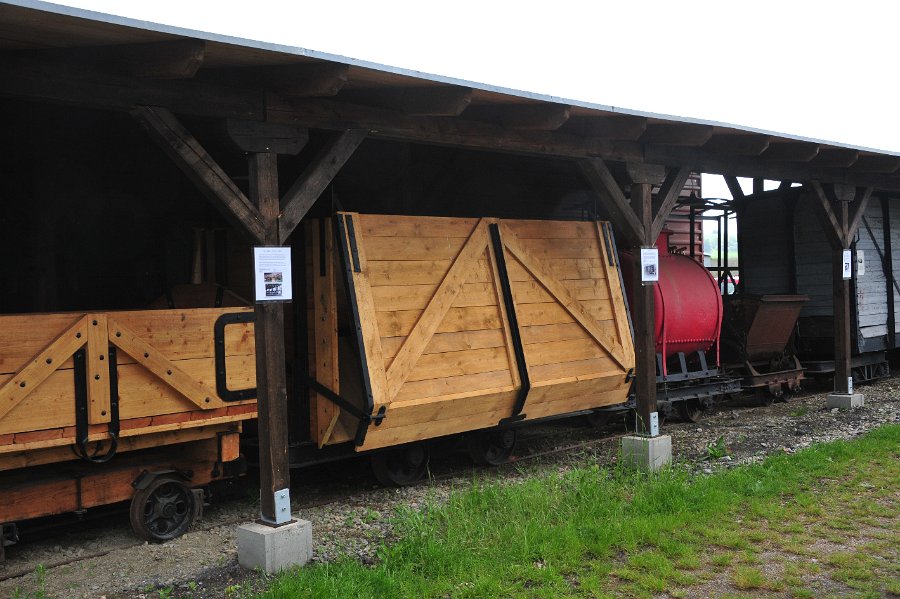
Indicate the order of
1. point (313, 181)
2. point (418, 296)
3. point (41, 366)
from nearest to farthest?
1. point (41, 366)
2. point (313, 181)
3. point (418, 296)

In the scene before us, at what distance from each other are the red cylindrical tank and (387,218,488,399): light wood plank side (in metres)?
3.61

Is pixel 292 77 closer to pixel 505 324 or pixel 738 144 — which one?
pixel 505 324

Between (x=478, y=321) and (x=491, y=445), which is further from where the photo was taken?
(x=491, y=445)

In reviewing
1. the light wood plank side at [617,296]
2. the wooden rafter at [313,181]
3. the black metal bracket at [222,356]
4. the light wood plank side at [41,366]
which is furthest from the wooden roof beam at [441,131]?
the light wood plank side at [41,366]

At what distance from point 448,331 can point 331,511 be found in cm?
212

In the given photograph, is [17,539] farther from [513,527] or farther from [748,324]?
[748,324]

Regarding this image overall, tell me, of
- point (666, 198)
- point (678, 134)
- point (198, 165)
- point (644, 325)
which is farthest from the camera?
point (666, 198)

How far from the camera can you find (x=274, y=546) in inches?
227

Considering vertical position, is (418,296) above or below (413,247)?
below

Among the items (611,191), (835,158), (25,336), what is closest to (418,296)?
(611,191)

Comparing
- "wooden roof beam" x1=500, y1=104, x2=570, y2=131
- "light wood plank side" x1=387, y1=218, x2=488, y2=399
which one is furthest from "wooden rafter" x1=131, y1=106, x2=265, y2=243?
"wooden roof beam" x1=500, y1=104, x2=570, y2=131

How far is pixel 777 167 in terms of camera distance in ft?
36.6

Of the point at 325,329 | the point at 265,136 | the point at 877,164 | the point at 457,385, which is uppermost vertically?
the point at 877,164

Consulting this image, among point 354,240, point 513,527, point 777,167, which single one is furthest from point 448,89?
point 777,167
